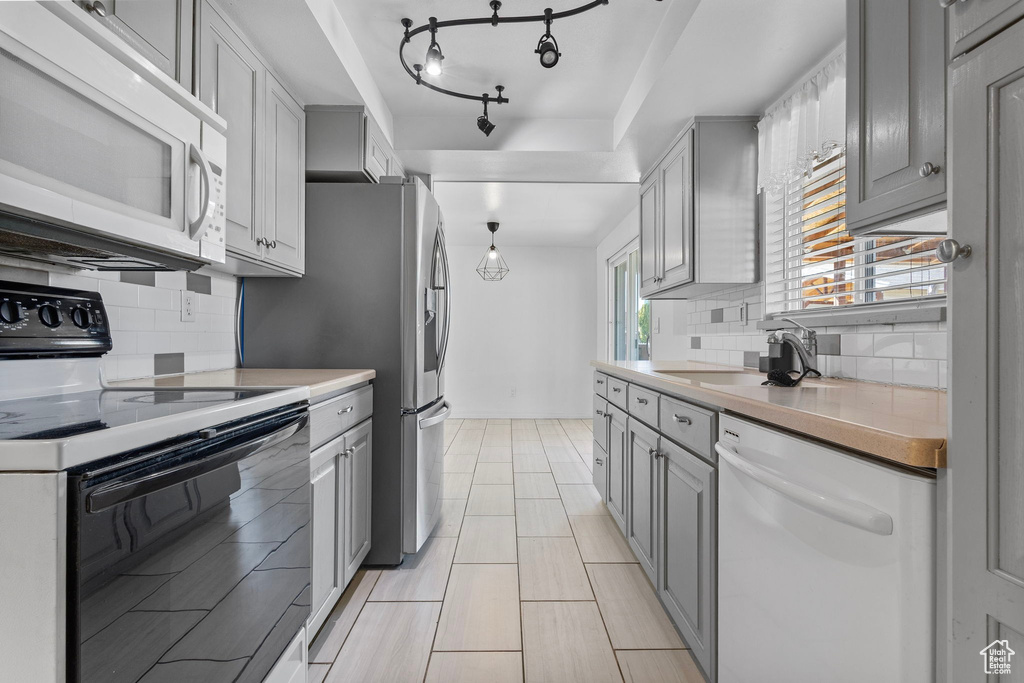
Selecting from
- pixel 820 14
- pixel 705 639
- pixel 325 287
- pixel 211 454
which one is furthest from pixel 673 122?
pixel 211 454

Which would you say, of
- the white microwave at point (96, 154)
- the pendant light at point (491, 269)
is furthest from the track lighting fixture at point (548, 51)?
the pendant light at point (491, 269)

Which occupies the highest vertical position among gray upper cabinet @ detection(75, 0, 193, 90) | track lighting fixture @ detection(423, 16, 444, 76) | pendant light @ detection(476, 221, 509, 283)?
track lighting fixture @ detection(423, 16, 444, 76)

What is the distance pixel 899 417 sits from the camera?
3.04ft

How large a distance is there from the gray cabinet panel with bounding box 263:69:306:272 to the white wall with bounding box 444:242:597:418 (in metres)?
4.24

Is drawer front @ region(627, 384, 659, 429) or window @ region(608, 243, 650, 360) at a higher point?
window @ region(608, 243, 650, 360)

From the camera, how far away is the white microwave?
2.84 ft

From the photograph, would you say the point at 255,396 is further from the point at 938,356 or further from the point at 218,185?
the point at 938,356

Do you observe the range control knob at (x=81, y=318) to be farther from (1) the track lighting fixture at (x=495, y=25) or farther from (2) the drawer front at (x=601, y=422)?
(2) the drawer front at (x=601, y=422)

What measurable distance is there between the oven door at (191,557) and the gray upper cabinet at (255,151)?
88cm

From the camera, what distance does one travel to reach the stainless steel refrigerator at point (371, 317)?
7.55ft

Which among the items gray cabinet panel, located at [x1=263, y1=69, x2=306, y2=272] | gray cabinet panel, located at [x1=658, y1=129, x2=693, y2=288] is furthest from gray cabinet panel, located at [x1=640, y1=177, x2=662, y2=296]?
gray cabinet panel, located at [x1=263, y1=69, x2=306, y2=272]

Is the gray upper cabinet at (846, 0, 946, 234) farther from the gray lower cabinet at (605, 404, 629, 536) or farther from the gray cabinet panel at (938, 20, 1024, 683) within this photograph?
the gray lower cabinet at (605, 404, 629, 536)

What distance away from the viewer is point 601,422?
3.02m

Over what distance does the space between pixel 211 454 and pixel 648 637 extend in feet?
5.20
